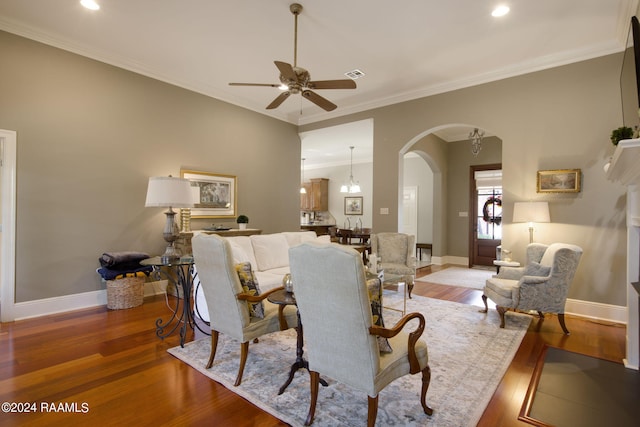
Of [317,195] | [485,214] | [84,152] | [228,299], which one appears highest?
[84,152]

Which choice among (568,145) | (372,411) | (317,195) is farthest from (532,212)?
(317,195)

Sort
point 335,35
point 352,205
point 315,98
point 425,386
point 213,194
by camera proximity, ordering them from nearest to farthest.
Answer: point 425,386 → point 315,98 → point 335,35 → point 213,194 → point 352,205

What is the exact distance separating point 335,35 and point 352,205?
288 inches

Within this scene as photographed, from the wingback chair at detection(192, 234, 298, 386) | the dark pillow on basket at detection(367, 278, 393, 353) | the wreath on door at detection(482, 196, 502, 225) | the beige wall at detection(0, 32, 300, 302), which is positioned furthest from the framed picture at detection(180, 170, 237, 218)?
the wreath on door at detection(482, 196, 502, 225)

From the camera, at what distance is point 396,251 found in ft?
16.5

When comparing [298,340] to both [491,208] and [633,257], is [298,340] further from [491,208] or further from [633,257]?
[491,208]

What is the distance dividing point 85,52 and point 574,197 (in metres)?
6.51

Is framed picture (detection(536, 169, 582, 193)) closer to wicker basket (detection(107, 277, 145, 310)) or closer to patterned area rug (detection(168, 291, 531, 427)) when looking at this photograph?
patterned area rug (detection(168, 291, 531, 427))

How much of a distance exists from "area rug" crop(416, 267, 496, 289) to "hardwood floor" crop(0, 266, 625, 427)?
1913 millimetres

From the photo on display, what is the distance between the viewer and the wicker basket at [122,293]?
3971 mm

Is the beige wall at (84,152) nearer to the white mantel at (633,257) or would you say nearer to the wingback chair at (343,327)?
the wingback chair at (343,327)

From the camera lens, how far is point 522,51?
3.99m

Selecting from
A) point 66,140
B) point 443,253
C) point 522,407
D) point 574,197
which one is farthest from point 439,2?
point 443,253

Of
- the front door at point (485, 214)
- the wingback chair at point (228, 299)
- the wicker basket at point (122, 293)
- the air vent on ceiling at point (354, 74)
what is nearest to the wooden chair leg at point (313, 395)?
the wingback chair at point (228, 299)
